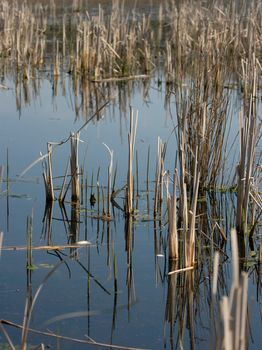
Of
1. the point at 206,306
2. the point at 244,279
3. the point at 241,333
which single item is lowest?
the point at 206,306

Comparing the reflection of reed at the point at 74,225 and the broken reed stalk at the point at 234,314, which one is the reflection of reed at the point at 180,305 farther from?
the broken reed stalk at the point at 234,314

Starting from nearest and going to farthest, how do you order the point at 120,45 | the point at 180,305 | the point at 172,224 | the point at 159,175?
the point at 180,305 < the point at 172,224 < the point at 159,175 < the point at 120,45

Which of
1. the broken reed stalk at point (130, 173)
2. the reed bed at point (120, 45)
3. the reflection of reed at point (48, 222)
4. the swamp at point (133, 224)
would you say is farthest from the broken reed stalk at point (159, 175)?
the reed bed at point (120, 45)

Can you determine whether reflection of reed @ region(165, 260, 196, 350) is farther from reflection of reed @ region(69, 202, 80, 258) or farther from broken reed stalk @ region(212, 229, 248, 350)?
broken reed stalk @ region(212, 229, 248, 350)

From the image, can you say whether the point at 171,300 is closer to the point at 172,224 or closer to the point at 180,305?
the point at 180,305

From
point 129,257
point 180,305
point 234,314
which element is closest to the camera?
point 234,314

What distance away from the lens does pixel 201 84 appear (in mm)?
5922

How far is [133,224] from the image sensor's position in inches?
209

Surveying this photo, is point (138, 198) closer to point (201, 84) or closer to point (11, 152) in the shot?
point (201, 84)

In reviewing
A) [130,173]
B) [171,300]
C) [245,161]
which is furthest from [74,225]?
[171,300]

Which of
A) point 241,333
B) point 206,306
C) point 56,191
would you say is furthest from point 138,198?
point 241,333

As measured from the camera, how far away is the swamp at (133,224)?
371cm

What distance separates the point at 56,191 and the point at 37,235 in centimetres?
95

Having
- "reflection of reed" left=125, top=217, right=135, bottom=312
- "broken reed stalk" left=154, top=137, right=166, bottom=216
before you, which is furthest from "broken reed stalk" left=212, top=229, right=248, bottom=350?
"broken reed stalk" left=154, top=137, right=166, bottom=216
